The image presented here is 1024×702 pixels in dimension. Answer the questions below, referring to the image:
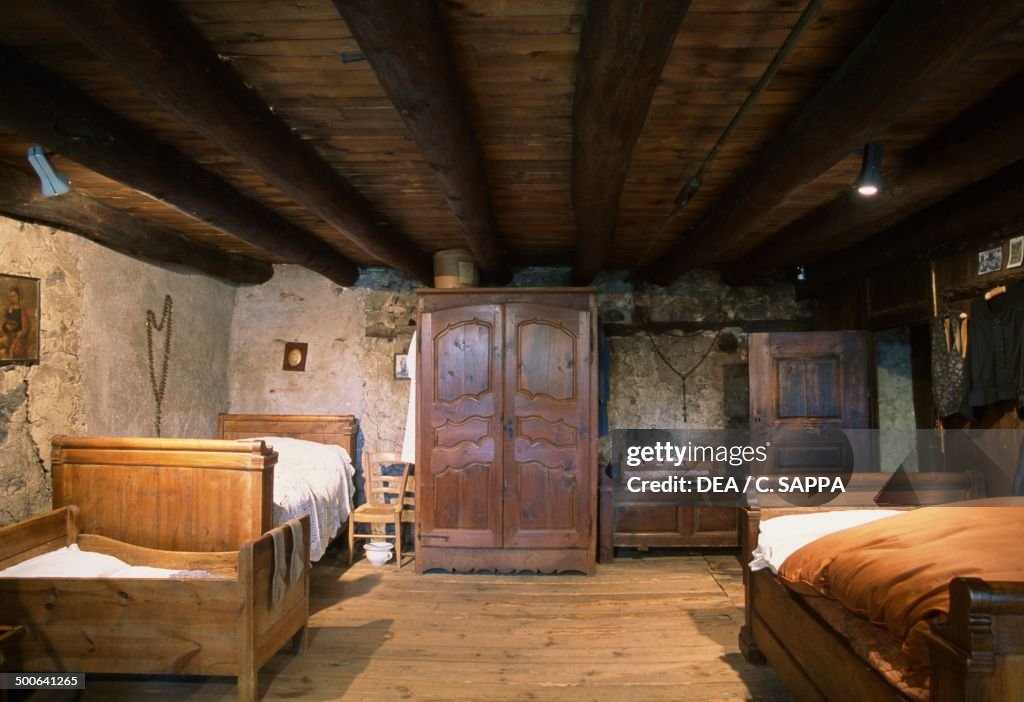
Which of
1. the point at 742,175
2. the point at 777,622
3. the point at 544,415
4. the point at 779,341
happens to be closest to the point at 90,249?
the point at 544,415

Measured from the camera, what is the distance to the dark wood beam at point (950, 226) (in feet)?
8.77

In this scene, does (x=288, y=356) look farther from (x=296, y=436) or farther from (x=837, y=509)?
(x=837, y=509)

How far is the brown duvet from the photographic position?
1.39 m

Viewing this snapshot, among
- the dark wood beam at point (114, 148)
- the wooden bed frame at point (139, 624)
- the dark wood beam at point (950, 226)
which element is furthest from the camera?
the dark wood beam at point (950, 226)

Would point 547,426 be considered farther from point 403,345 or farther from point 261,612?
point 261,612

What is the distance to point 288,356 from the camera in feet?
16.5

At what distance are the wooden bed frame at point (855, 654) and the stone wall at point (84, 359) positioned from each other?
147 inches

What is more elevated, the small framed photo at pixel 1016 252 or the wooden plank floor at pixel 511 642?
the small framed photo at pixel 1016 252

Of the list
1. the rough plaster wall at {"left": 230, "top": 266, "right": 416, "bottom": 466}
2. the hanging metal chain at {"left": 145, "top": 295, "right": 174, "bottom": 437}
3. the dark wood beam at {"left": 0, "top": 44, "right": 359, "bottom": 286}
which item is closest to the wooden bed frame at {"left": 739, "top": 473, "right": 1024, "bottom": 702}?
the dark wood beam at {"left": 0, "top": 44, "right": 359, "bottom": 286}

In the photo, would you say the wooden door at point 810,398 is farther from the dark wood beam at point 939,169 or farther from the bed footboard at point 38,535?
the bed footboard at point 38,535

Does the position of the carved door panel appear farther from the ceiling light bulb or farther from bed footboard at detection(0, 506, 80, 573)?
the ceiling light bulb

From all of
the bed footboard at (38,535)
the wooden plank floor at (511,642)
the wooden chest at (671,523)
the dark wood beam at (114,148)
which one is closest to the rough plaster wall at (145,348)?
the bed footboard at (38,535)

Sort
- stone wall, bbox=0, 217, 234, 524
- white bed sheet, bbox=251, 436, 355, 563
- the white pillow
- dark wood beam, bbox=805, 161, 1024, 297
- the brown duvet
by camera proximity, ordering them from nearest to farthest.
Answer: the brown duvet < the white pillow < dark wood beam, bbox=805, 161, 1024, 297 < stone wall, bbox=0, 217, 234, 524 < white bed sheet, bbox=251, 436, 355, 563

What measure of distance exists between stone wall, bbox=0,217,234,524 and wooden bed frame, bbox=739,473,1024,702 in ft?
12.3
